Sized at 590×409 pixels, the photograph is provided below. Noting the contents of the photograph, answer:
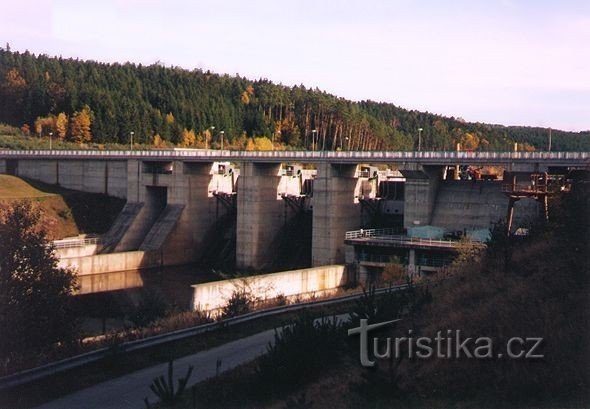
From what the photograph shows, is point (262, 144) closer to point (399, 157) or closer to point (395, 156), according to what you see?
point (395, 156)

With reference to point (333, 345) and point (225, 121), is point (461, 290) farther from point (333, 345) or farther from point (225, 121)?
point (225, 121)

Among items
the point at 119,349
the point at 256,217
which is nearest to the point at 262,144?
the point at 256,217

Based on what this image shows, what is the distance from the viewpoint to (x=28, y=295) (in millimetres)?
18406

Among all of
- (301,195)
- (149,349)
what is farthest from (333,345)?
(301,195)

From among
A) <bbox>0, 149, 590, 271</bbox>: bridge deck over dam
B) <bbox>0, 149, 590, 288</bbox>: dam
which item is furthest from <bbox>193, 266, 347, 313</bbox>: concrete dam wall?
<bbox>0, 149, 590, 271</bbox>: bridge deck over dam

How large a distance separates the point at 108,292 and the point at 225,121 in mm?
57002

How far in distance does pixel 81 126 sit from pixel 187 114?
564 inches

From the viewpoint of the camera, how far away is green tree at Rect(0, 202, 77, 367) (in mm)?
17266

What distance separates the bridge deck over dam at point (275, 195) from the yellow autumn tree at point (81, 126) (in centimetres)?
2601

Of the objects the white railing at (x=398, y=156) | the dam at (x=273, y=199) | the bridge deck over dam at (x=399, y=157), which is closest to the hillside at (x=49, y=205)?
the dam at (x=273, y=199)

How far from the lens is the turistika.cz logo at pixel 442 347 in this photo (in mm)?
12461

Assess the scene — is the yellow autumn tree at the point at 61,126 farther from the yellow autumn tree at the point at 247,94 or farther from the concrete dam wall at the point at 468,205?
the concrete dam wall at the point at 468,205

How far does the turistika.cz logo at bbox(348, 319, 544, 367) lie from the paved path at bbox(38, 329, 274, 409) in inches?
165

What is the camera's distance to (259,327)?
2152 centimetres
